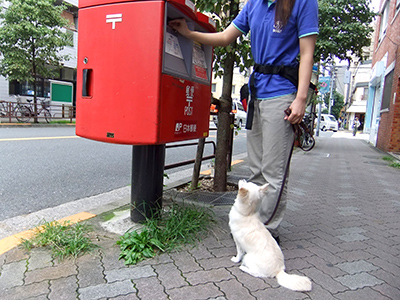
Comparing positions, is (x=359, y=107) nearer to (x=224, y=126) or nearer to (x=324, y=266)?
(x=224, y=126)

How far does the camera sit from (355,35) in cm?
923

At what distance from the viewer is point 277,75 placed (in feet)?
6.96

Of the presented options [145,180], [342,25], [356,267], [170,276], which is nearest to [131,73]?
[145,180]

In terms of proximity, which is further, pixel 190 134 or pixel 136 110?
pixel 190 134

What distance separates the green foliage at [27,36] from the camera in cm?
1382

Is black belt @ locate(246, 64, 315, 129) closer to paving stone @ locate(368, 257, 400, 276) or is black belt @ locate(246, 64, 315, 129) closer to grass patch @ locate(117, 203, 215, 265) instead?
grass patch @ locate(117, 203, 215, 265)

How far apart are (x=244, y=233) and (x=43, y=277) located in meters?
1.25

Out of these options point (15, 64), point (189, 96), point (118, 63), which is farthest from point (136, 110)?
point (15, 64)

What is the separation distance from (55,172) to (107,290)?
3664 millimetres

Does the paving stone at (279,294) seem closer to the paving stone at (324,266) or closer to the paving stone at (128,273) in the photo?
the paving stone at (324,266)

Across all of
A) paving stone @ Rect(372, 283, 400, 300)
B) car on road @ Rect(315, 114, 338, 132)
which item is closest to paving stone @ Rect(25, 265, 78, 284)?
paving stone @ Rect(372, 283, 400, 300)

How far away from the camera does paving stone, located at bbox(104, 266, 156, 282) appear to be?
1809 millimetres

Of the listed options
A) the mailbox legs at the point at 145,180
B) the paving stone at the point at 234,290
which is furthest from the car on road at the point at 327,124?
the paving stone at the point at 234,290

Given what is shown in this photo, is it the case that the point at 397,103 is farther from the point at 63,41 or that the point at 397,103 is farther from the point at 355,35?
the point at 63,41
